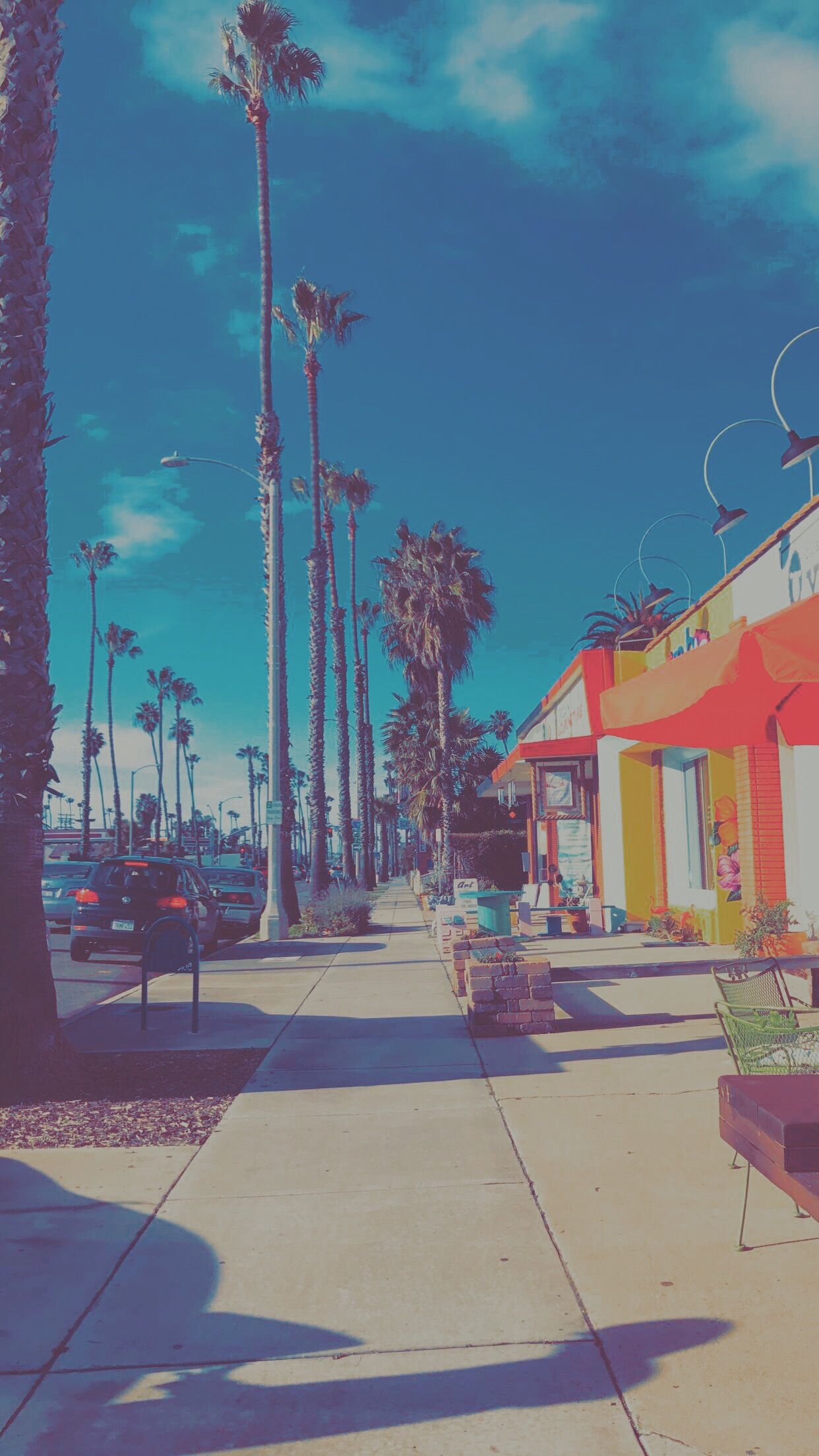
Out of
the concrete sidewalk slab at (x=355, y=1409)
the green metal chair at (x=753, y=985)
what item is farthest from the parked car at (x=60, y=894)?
the concrete sidewalk slab at (x=355, y=1409)

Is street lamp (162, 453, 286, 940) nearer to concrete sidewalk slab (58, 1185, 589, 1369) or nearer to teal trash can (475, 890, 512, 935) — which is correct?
teal trash can (475, 890, 512, 935)

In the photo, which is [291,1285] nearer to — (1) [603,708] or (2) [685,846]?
(1) [603,708]

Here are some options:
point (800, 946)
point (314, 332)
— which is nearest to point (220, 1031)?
point (800, 946)

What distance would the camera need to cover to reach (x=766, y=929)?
38.3ft

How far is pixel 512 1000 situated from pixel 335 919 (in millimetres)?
13545

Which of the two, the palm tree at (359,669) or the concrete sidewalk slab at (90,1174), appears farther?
the palm tree at (359,669)

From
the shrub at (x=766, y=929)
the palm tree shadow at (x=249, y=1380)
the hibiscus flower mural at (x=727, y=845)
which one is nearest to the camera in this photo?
the palm tree shadow at (x=249, y=1380)

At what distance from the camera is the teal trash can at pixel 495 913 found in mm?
14844

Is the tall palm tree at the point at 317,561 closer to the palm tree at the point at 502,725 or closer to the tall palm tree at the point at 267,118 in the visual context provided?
the tall palm tree at the point at 267,118

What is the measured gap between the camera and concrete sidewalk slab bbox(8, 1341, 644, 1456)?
3.09 m

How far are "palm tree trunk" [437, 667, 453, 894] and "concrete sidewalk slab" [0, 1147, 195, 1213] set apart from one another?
2464 cm

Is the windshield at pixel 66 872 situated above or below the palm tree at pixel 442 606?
below

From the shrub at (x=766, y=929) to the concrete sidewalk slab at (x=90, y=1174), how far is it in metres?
7.32

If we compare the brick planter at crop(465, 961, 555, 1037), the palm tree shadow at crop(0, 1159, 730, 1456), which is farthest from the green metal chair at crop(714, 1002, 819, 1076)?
the brick planter at crop(465, 961, 555, 1037)
